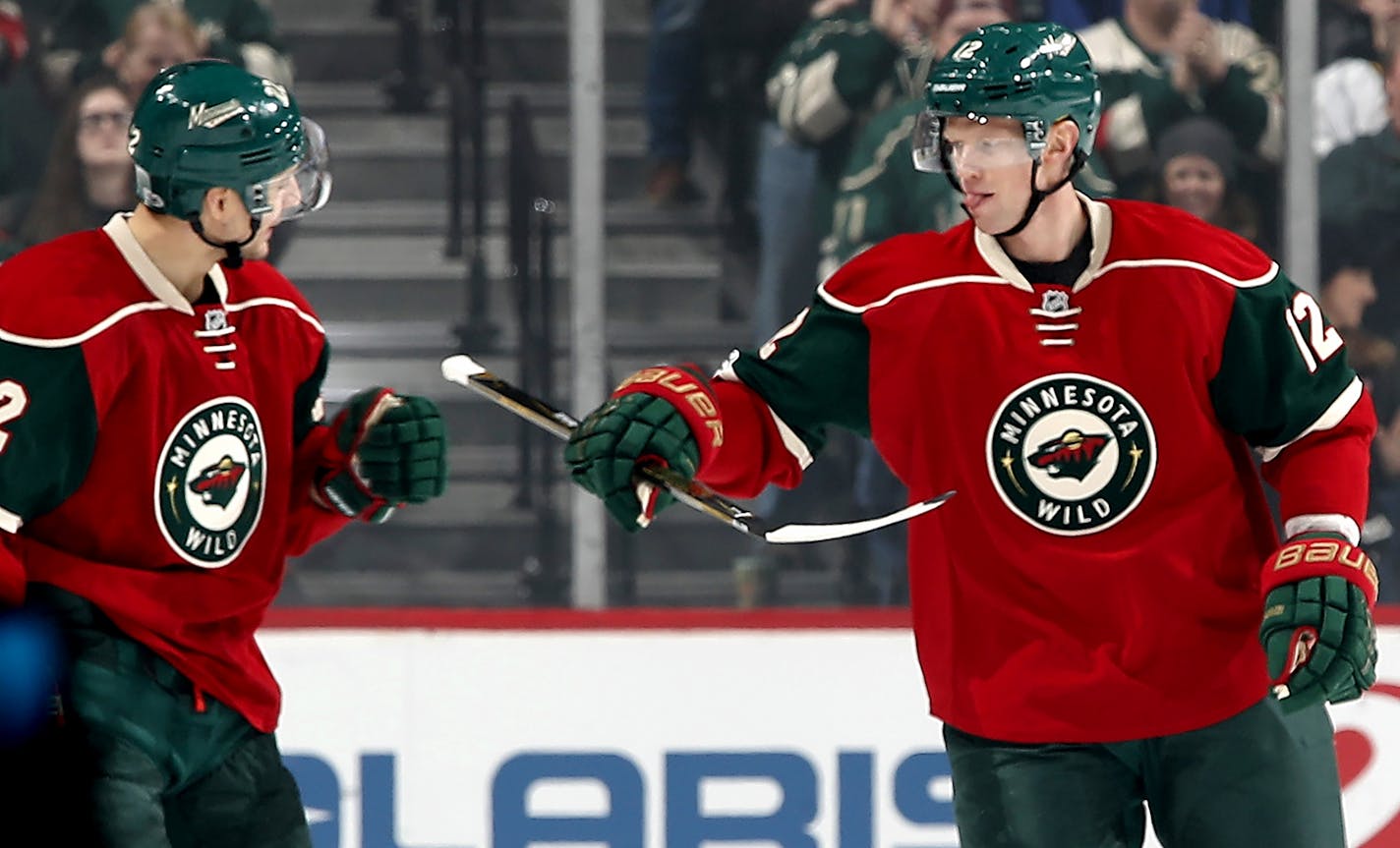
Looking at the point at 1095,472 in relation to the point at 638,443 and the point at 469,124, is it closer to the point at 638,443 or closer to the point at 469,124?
the point at 638,443

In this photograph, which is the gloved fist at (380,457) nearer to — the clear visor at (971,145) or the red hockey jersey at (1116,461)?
the red hockey jersey at (1116,461)

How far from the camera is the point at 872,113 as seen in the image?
4.34 meters

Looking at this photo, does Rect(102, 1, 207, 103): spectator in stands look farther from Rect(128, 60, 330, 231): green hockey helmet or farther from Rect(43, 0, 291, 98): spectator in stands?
Rect(128, 60, 330, 231): green hockey helmet

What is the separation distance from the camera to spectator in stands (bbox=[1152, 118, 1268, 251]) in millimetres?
4352

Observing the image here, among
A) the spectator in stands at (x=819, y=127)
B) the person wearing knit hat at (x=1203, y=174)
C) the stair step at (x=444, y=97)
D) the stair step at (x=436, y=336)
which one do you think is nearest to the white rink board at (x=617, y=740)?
the spectator in stands at (x=819, y=127)

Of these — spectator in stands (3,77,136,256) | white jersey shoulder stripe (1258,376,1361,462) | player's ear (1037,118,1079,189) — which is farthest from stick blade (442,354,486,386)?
spectator in stands (3,77,136,256)

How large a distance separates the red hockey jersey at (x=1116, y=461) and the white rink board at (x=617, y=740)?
137 cm

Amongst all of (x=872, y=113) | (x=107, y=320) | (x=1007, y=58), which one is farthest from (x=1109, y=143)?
(x=107, y=320)

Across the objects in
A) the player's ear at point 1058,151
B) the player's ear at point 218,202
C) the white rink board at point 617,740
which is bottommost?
the white rink board at point 617,740

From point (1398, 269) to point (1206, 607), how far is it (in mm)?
1825

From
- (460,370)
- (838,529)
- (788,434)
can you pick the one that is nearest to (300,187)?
(460,370)

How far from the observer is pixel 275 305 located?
114 inches

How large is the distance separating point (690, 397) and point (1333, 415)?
71 centimetres

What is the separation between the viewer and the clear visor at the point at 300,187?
2.77 metres
